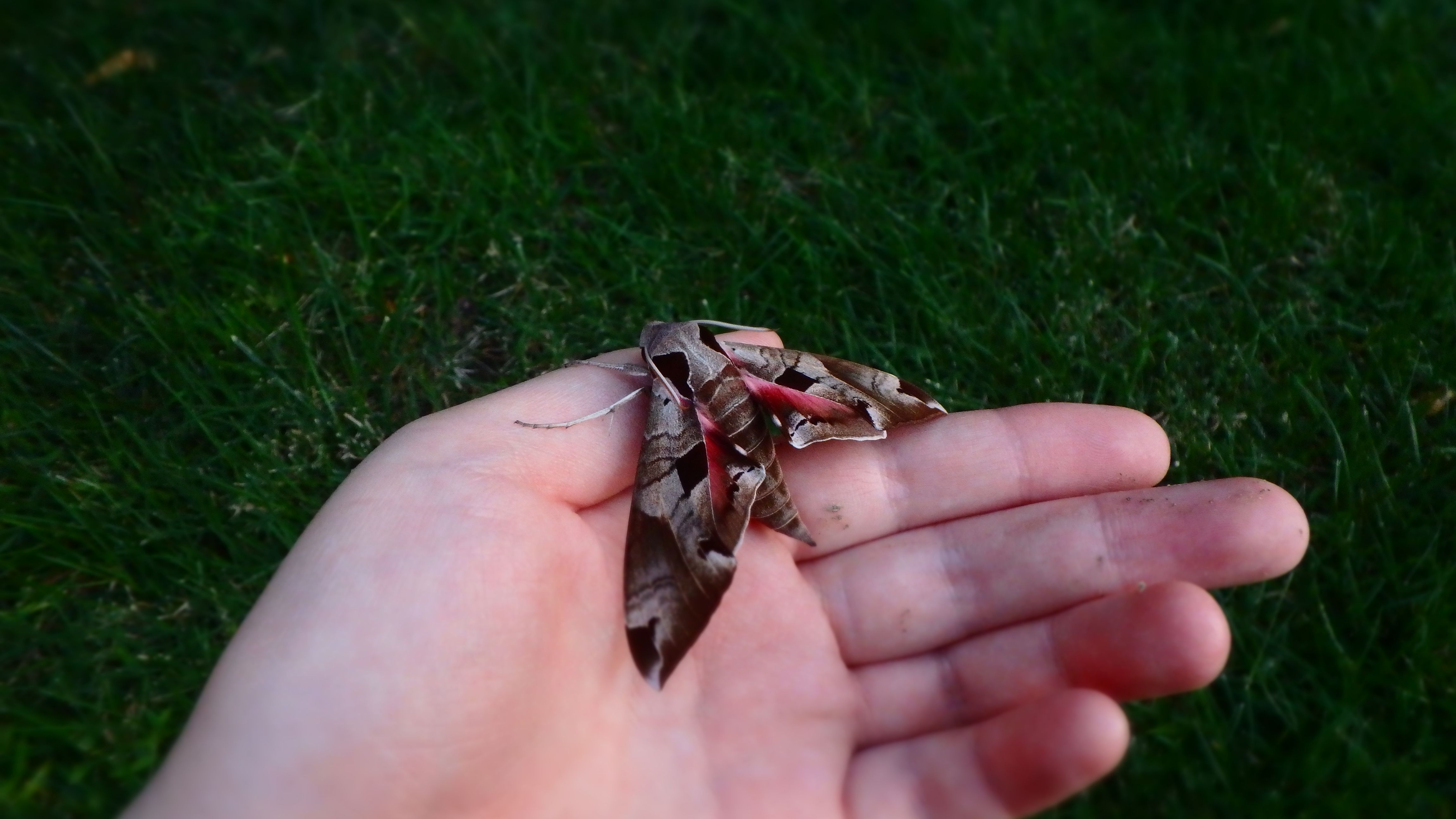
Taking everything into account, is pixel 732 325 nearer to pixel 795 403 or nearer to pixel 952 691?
pixel 795 403

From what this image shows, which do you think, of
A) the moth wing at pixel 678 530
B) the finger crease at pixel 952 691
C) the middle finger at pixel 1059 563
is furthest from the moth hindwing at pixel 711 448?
the finger crease at pixel 952 691

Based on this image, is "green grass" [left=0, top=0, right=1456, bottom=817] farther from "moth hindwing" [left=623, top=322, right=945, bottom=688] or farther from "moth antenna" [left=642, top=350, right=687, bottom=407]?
"moth antenna" [left=642, top=350, right=687, bottom=407]

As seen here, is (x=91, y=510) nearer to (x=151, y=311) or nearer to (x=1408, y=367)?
(x=151, y=311)

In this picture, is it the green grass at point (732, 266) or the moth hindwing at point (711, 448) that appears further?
the green grass at point (732, 266)

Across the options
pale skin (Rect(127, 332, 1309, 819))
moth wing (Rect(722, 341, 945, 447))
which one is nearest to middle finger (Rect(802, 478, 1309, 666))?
pale skin (Rect(127, 332, 1309, 819))

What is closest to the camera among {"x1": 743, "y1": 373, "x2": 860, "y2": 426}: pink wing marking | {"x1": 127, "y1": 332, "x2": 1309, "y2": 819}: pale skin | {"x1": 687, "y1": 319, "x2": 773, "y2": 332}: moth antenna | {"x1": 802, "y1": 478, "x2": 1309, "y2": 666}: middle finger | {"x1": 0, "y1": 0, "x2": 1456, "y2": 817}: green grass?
{"x1": 127, "y1": 332, "x2": 1309, "y2": 819}: pale skin

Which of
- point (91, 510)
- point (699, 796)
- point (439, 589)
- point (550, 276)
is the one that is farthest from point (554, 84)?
point (699, 796)

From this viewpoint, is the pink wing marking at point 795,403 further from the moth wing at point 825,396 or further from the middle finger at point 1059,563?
the middle finger at point 1059,563
